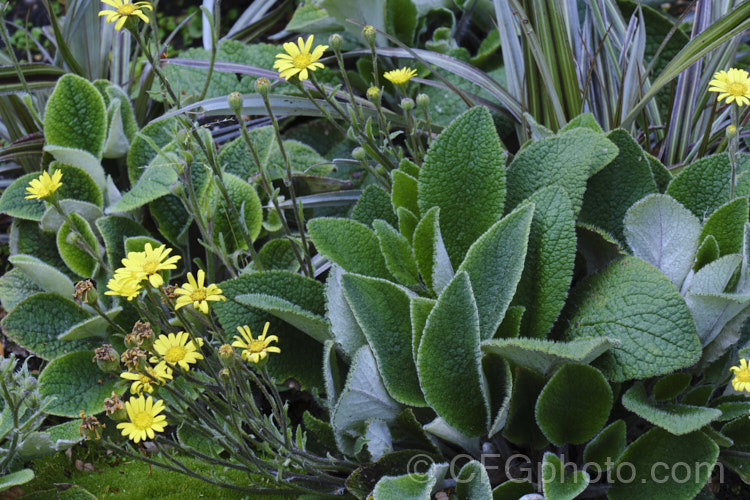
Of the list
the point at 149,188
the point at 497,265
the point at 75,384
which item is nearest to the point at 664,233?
the point at 497,265

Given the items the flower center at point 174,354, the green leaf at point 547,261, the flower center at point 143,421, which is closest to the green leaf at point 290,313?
the flower center at point 174,354

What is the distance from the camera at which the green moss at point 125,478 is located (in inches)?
63.4

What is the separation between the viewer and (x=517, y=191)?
1.70 m

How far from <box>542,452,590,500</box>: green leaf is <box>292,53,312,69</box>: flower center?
0.94 meters

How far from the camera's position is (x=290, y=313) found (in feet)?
4.85

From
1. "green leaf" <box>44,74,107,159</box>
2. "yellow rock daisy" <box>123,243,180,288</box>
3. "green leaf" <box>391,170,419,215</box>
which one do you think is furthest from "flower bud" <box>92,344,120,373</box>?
"green leaf" <box>44,74,107,159</box>

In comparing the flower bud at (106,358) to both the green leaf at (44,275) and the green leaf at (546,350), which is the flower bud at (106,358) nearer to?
the green leaf at (546,350)

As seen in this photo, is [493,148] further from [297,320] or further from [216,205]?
[216,205]

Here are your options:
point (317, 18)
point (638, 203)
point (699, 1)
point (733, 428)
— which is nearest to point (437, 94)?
point (317, 18)

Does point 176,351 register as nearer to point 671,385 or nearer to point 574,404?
point 574,404

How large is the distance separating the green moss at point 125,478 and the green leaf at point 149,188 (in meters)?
0.66

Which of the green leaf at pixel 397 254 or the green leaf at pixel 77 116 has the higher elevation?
the green leaf at pixel 77 116

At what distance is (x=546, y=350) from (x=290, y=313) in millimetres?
548

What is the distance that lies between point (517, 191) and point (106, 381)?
1168 mm
